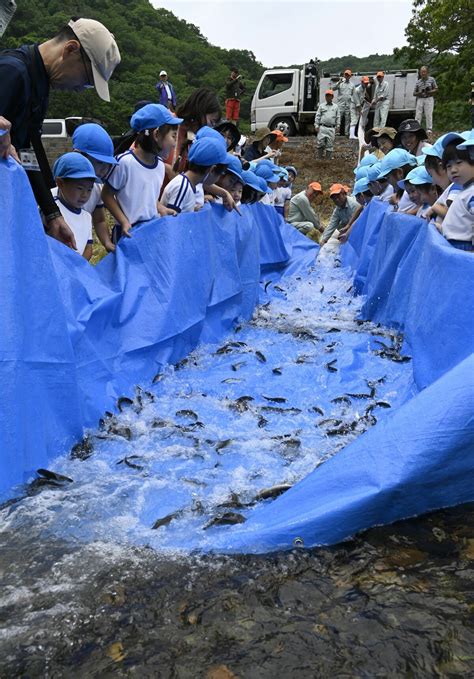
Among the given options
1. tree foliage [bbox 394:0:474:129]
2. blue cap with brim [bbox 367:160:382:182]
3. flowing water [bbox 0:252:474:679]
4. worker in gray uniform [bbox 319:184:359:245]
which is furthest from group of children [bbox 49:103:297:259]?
tree foliage [bbox 394:0:474:129]

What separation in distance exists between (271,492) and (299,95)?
25447 mm

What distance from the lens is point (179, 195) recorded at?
560cm

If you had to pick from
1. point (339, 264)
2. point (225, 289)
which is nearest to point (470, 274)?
point (225, 289)

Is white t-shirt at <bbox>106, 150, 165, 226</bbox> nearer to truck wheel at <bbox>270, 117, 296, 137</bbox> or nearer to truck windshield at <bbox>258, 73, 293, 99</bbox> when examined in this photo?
truck wheel at <bbox>270, 117, 296, 137</bbox>

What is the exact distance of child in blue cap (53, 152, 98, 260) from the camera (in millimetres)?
4176

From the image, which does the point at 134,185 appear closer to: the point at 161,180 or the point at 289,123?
the point at 161,180

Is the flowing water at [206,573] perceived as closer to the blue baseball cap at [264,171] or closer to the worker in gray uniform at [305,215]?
the blue baseball cap at [264,171]

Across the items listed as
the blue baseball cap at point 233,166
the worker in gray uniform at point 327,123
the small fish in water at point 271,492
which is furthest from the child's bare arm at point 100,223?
the worker in gray uniform at point 327,123

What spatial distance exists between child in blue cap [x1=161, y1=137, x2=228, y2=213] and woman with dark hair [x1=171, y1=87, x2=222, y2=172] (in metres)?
0.89

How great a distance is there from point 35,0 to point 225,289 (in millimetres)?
57293

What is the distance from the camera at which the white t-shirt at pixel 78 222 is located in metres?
4.46

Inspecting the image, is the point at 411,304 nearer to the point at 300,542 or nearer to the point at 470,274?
the point at 470,274

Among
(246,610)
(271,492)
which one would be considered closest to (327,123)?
(271,492)

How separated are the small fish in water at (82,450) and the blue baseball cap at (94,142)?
2.05 meters
